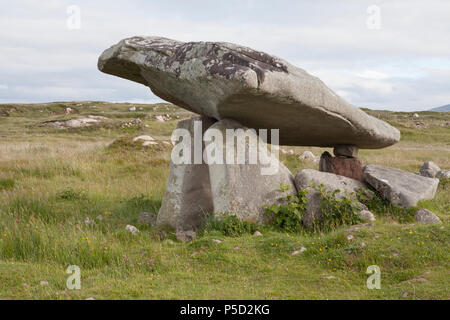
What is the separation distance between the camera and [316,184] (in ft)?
30.3

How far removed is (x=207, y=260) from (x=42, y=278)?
7.41ft

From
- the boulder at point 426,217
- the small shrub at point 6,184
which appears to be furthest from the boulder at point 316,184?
the small shrub at point 6,184

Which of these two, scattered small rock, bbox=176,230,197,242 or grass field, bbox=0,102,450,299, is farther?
scattered small rock, bbox=176,230,197,242

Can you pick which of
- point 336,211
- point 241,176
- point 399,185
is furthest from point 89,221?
point 399,185

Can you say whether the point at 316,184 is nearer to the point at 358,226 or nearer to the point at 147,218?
the point at 358,226

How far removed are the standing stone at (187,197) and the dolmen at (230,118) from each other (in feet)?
0.07

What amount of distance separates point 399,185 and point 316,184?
209cm

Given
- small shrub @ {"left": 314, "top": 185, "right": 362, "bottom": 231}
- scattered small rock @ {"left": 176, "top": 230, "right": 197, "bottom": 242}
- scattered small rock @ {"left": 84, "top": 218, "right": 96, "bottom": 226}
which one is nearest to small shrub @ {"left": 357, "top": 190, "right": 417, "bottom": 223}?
small shrub @ {"left": 314, "top": 185, "right": 362, "bottom": 231}

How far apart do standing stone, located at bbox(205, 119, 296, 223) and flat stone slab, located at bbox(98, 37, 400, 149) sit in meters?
0.56

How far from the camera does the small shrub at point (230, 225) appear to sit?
7711mm

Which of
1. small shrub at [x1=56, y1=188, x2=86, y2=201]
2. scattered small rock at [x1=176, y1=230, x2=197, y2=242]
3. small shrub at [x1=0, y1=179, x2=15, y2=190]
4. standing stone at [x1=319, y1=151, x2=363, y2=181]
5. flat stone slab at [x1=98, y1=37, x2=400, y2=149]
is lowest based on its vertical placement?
scattered small rock at [x1=176, y1=230, x2=197, y2=242]

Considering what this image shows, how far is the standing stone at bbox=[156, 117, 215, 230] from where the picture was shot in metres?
9.00

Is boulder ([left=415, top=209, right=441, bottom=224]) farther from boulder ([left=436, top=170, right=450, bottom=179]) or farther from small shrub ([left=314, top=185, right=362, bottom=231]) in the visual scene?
boulder ([left=436, top=170, right=450, bottom=179])

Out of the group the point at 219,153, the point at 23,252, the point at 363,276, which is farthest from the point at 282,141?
the point at 23,252
